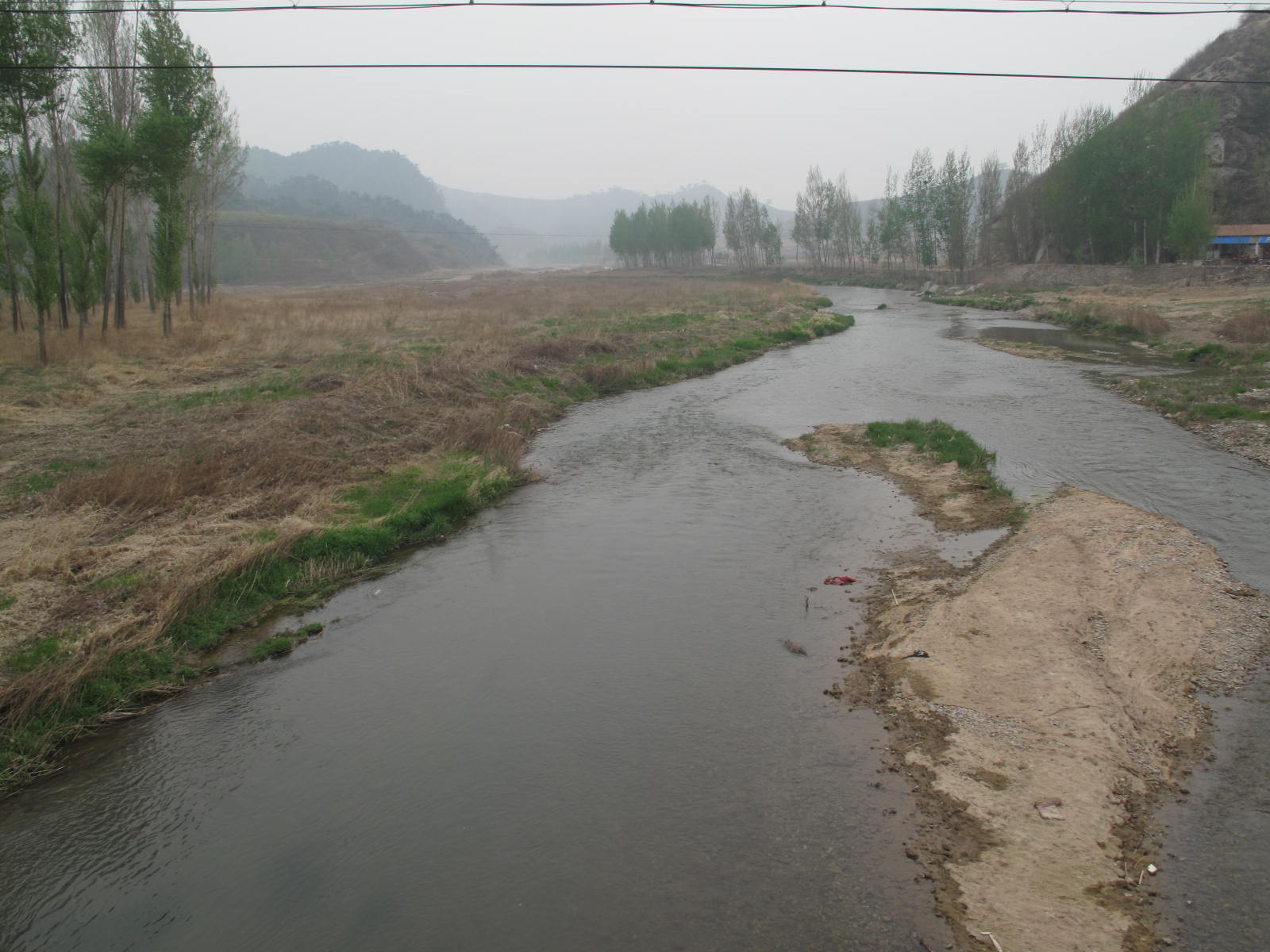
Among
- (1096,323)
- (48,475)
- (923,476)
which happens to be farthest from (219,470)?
(1096,323)

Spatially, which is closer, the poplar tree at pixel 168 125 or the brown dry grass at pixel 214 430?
the brown dry grass at pixel 214 430

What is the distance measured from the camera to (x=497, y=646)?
9805 mm

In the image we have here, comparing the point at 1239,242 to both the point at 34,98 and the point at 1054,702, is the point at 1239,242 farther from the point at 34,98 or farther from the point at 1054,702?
the point at 34,98

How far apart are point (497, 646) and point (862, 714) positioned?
4659 mm

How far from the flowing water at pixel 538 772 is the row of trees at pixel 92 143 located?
2161 cm

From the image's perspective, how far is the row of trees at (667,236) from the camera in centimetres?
13138

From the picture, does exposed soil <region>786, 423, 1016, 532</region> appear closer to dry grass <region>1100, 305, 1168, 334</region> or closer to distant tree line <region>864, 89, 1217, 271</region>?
dry grass <region>1100, 305, 1168, 334</region>

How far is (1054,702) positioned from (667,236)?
136 meters

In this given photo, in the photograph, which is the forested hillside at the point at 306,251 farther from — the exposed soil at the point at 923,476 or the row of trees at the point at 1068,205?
the exposed soil at the point at 923,476

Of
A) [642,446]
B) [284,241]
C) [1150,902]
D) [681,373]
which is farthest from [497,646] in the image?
[284,241]

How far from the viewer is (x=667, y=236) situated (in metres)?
136

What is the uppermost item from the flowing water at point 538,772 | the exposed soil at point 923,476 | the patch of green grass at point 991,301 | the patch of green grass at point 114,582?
the patch of green grass at point 991,301

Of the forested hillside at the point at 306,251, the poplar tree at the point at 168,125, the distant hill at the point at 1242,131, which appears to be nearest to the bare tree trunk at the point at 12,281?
the poplar tree at the point at 168,125

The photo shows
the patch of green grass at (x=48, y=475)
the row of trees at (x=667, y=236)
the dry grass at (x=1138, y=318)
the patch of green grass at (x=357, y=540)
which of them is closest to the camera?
the patch of green grass at (x=357, y=540)
